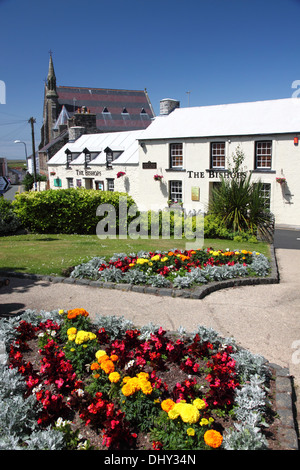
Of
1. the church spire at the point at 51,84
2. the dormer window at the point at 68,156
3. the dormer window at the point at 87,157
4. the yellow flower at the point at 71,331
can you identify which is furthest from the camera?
the church spire at the point at 51,84

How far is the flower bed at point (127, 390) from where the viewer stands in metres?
3.62

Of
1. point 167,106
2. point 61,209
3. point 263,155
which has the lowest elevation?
point 61,209

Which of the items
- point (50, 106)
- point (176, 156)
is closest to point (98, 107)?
point (50, 106)

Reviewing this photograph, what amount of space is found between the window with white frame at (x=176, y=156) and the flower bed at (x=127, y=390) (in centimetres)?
2067

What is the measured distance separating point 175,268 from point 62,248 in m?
4.71

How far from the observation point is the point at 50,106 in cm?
5350

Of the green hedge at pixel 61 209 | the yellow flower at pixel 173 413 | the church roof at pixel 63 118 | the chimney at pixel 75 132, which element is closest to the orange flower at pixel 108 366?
the yellow flower at pixel 173 413

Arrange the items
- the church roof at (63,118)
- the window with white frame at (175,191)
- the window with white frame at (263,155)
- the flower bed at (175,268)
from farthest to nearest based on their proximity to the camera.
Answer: the church roof at (63,118)
the window with white frame at (175,191)
the window with white frame at (263,155)
the flower bed at (175,268)

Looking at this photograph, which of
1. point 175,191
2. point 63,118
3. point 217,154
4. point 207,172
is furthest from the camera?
point 63,118

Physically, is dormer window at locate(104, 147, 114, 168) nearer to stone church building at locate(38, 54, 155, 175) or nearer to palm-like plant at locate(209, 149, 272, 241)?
palm-like plant at locate(209, 149, 272, 241)

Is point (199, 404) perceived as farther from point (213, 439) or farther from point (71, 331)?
point (71, 331)

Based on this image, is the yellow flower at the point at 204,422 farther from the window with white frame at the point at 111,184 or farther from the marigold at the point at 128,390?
the window with white frame at the point at 111,184
